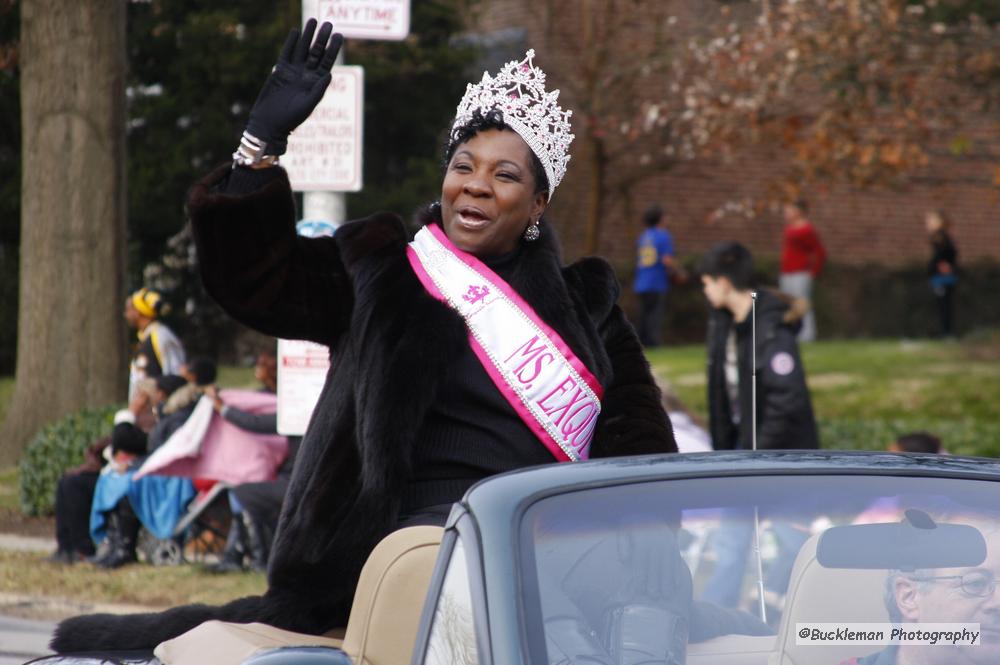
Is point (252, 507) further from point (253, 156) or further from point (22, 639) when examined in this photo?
point (253, 156)

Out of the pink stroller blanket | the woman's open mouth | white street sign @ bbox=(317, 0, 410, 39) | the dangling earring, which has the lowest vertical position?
the pink stroller blanket

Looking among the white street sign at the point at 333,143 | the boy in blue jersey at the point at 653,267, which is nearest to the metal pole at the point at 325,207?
the white street sign at the point at 333,143


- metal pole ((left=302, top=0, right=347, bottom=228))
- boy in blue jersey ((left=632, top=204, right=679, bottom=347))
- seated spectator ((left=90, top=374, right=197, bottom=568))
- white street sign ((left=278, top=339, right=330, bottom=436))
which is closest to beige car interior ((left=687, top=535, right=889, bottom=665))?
white street sign ((left=278, top=339, right=330, bottom=436))

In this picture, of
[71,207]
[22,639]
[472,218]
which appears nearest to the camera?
[472,218]

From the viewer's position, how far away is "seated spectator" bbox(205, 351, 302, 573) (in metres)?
10.0

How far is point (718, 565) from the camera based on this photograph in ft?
9.50

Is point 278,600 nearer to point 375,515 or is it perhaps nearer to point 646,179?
point 375,515

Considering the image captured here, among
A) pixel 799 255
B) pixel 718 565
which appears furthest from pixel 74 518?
pixel 799 255

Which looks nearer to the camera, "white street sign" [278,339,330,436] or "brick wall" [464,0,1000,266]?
"white street sign" [278,339,330,436]

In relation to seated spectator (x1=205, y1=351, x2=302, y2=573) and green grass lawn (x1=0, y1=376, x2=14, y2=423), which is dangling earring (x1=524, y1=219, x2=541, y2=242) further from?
green grass lawn (x1=0, y1=376, x2=14, y2=423)

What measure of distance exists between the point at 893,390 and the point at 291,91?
14734mm

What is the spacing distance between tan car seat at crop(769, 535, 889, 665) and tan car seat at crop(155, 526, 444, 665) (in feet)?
2.13

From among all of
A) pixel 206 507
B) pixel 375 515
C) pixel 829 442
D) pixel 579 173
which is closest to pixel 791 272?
pixel 579 173

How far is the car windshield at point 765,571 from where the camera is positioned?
2789 millimetres
